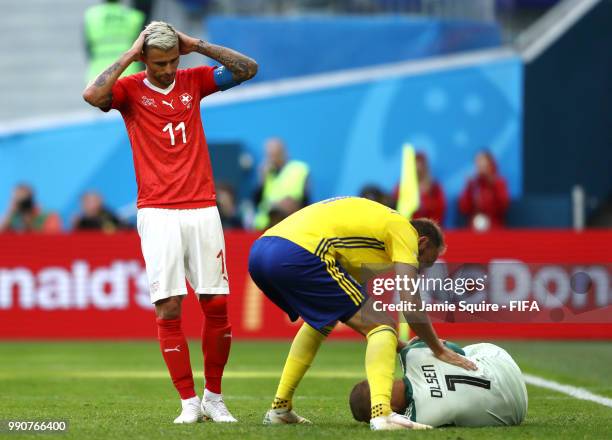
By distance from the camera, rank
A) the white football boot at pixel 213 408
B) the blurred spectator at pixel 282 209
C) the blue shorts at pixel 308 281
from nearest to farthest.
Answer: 1. the blue shorts at pixel 308 281
2. the white football boot at pixel 213 408
3. the blurred spectator at pixel 282 209

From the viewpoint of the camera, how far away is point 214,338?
26.9 feet

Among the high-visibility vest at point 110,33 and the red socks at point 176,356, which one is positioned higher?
the high-visibility vest at point 110,33

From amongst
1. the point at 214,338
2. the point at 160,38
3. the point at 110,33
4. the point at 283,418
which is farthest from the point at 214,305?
the point at 110,33

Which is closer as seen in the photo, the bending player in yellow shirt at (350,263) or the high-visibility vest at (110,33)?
the bending player in yellow shirt at (350,263)

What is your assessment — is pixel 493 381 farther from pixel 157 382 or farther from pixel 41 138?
pixel 41 138

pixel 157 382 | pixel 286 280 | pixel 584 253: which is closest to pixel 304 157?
pixel 584 253

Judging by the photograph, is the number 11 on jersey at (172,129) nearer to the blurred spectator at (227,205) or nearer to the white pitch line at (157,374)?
the white pitch line at (157,374)

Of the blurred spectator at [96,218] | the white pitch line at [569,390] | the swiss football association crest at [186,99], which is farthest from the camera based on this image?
the blurred spectator at [96,218]

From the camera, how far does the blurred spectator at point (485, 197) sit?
17.8 meters

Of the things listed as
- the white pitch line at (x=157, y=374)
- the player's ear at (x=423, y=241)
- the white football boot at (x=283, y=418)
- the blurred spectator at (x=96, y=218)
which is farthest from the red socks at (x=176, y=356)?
the blurred spectator at (x=96, y=218)

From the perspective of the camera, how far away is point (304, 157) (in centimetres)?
1948

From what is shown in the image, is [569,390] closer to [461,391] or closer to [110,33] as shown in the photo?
[461,391]

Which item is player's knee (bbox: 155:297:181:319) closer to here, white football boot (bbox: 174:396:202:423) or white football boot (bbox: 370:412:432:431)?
white football boot (bbox: 174:396:202:423)

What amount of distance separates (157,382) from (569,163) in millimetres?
9947
